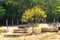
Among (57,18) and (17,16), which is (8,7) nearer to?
(17,16)

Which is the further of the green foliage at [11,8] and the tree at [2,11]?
the green foliage at [11,8]

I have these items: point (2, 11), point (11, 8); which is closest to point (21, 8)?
point (11, 8)

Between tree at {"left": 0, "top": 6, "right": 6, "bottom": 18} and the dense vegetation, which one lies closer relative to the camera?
tree at {"left": 0, "top": 6, "right": 6, "bottom": 18}

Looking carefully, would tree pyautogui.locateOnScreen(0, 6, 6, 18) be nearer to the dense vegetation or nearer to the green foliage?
the dense vegetation

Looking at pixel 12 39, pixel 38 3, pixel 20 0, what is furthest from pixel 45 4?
pixel 12 39

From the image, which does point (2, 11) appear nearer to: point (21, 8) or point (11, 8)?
point (11, 8)

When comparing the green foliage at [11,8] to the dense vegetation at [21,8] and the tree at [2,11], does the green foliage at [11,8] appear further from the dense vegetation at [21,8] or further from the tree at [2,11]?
the tree at [2,11]

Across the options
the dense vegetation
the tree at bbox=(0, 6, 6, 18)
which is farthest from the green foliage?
the tree at bbox=(0, 6, 6, 18)

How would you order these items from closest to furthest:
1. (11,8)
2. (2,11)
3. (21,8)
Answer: (2,11) < (11,8) < (21,8)

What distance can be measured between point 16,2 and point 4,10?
3.47 meters

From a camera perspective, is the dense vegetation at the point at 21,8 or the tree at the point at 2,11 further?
the dense vegetation at the point at 21,8

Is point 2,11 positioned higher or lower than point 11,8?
lower

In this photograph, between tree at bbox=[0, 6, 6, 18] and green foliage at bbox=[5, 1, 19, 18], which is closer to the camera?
tree at bbox=[0, 6, 6, 18]

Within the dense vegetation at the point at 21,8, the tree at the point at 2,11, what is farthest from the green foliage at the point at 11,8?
the tree at the point at 2,11
